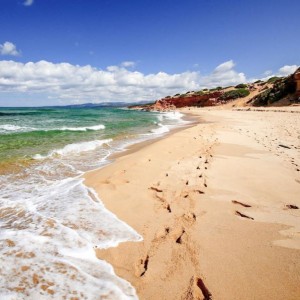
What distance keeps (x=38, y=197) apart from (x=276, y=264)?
4.71m

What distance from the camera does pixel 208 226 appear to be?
384cm

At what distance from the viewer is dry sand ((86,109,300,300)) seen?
2705mm

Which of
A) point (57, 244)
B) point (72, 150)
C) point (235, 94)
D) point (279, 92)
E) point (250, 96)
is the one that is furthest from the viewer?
point (235, 94)

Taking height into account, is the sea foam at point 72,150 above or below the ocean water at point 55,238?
below

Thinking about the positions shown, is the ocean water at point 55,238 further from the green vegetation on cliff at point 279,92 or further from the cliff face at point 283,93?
the green vegetation on cliff at point 279,92

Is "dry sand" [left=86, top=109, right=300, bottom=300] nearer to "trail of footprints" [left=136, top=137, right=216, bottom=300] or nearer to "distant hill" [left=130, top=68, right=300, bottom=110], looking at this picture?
"trail of footprints" [left=136, top=137, right=216, bottom=300]

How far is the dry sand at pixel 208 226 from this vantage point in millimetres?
2705

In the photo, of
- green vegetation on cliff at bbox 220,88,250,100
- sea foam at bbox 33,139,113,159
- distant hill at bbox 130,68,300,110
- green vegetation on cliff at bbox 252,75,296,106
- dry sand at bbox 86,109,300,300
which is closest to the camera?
dry sand at bbox 86,109,300,300

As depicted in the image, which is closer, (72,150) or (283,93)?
(72,150)

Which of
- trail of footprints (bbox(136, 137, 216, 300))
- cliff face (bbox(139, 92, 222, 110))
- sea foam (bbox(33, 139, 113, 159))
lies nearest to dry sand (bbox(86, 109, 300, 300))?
trail of footprints (bbox(136, 137, 216, 300))

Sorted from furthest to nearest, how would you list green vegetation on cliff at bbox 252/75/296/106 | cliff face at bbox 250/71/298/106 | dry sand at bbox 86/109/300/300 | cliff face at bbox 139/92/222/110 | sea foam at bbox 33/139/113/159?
cliff face at bbox 139/92/222/110 → green vegetation on cliff at bbox 252/75/296/106 → cliff face at bbox 250/71/298/106 → sea foam at bbox 33/139/113/159 → dry sand at bbox 86/109/300/300

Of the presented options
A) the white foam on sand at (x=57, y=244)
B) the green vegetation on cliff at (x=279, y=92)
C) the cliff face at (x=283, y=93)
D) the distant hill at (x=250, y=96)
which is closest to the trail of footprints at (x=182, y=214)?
the white foam on sand at (x=57, y=244)

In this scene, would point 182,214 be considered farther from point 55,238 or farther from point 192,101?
point 192,101

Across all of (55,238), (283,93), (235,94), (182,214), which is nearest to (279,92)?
(283,93)
